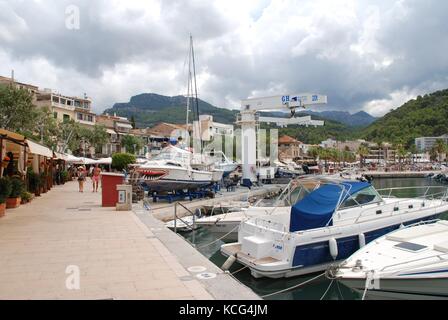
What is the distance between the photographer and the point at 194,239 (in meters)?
14.9

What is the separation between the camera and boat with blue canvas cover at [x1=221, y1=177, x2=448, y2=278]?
915 cm

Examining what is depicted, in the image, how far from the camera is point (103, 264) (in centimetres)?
681

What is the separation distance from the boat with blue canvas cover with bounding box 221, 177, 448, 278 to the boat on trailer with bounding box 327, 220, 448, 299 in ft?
4.82

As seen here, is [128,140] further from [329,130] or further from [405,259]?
[329,130]

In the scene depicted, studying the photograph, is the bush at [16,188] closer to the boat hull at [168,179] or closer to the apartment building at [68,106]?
the boat hull at [168,179]

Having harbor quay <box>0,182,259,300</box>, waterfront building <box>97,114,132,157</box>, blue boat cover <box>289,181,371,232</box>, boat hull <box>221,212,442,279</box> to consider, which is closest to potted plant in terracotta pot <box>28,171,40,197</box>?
harbor quay <box>0,182,259,300</box>

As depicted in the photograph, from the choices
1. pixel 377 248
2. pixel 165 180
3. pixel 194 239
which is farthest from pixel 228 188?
pixel 377 248

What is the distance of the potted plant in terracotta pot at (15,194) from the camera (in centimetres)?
1423

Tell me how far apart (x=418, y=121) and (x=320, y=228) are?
496ft

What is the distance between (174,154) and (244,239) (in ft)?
52.0

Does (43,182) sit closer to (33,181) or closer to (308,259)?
(33,181)

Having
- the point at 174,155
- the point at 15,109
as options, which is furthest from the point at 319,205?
the point at 15,109

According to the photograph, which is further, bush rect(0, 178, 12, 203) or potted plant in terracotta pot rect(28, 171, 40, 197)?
potted plant in terracotta pot rect(28, 171, 40, 197)

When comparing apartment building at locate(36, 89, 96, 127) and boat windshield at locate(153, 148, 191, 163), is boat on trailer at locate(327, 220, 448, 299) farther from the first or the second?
apartment building at locate(36, 89, 96, 127)
